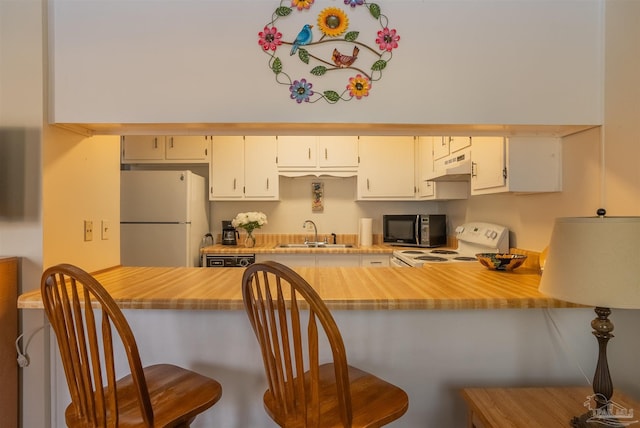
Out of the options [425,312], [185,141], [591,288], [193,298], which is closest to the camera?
[591,288]

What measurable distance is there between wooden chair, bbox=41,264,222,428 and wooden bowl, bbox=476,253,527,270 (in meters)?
1.46

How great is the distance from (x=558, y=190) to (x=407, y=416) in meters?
1.34

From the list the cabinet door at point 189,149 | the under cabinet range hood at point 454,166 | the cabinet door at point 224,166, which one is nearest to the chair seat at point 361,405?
the under cabinet range hood at point 454,166

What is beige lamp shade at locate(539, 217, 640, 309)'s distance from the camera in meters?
0.81

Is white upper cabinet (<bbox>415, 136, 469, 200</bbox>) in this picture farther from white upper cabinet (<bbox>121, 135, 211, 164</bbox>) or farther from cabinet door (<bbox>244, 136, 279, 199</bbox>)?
white upper cabinet (<bbox>121, 135, 211, 164</bbox>)

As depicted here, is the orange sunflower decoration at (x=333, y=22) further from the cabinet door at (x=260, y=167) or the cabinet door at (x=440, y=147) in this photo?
the cabinet door at (x=260, y=167)

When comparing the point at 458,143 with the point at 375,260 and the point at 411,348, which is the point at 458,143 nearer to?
the point at 375,260

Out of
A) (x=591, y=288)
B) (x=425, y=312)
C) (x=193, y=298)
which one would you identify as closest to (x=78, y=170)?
(x=193, y=298)

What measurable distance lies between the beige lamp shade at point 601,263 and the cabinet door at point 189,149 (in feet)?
10.6

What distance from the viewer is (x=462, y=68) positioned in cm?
142

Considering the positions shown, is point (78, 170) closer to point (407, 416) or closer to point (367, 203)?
point (407, 416)

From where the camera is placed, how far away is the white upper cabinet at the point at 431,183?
301cm

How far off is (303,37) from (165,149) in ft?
8.32

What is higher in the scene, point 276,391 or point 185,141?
point 185,141
